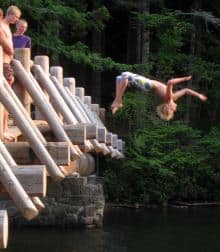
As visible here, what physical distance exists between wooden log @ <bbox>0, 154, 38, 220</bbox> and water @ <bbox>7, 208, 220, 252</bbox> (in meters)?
10.6

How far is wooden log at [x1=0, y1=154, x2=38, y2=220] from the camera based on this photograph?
5.25 metres

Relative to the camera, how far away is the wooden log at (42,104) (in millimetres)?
7582

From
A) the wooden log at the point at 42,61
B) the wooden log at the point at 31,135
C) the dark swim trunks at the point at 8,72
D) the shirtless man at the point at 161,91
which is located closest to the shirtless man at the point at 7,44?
the dark swim trunks at the point at 8,72

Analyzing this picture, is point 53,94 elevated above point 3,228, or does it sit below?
above

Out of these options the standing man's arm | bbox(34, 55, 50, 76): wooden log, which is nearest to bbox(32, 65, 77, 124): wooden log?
bbox(34, 55, 50, 76): wooden log

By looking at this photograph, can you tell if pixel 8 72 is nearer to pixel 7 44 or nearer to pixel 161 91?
pixel 7 44

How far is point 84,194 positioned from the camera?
20.5m

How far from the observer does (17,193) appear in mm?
5285

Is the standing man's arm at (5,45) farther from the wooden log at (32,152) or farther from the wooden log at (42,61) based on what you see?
the wooden log at (42,61)

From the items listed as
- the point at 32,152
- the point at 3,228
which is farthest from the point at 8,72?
the point at 3,228

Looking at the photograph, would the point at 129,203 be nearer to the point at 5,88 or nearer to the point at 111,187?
the point at 111,187

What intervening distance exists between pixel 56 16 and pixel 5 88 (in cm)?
1573

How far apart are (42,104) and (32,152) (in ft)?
3.79

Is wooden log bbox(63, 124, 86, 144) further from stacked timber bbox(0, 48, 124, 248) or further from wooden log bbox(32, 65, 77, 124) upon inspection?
wooden log bbox(32, 65, 77, 124)
